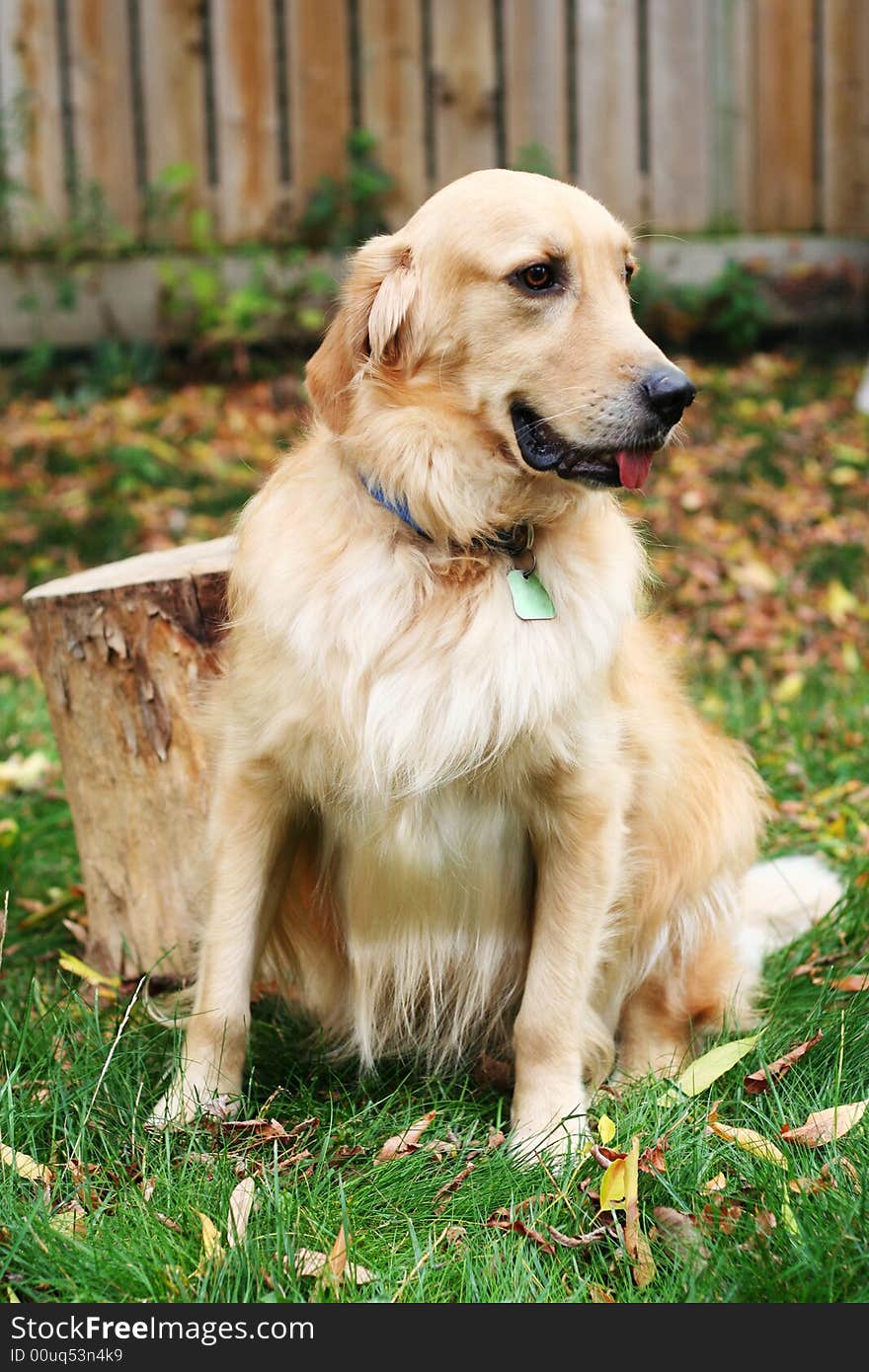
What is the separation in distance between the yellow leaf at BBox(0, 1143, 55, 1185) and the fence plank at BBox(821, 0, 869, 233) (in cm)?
659

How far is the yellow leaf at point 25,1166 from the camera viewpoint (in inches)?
84.0

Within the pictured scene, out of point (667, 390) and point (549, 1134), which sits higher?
point (667, 390)

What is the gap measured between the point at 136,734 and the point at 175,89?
4667 mm

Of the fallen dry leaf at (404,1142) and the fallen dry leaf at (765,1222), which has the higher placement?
the fallen dry leaf at (765,1222)

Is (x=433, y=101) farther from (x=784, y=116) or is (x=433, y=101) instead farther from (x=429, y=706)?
(x=429, y=706)

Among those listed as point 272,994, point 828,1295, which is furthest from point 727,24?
point 828,1295

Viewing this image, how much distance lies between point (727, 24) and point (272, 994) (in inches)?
233

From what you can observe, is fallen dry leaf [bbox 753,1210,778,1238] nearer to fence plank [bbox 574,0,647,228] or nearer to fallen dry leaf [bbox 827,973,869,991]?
fallen dry leaf [bbox 827,973,869,991]

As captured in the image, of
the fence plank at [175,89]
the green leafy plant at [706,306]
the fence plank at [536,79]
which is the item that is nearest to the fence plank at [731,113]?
the green leafy plant at [706,306]

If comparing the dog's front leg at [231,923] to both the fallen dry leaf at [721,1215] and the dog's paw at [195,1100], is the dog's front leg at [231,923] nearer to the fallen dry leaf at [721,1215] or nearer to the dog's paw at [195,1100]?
the dog's paw at [195,1100]

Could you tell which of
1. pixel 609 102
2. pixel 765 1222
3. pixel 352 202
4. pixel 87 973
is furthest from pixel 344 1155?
pixel 609 102

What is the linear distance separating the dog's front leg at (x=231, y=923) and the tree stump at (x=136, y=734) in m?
0.44

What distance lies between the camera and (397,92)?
6773 mm

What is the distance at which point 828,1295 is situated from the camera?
5.92 feet
